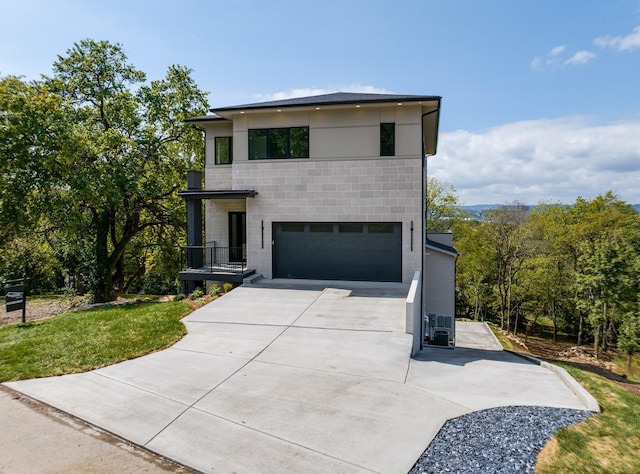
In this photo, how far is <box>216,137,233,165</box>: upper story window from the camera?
1589 centimetres

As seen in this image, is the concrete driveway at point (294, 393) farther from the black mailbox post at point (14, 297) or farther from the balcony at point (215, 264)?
the black mailbox post at point (14, 297)

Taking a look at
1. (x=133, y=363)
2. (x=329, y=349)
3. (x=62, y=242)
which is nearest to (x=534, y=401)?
(x=329, y=349)

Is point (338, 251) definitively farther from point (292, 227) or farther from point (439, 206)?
point (439, 206)

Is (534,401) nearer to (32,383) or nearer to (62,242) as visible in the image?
(32,383)

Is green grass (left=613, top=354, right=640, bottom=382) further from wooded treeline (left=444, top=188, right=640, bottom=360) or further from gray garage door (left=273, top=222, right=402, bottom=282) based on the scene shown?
gray garage door (left=273, top=222, right=402, bottom=282)

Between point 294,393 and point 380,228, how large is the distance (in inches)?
345

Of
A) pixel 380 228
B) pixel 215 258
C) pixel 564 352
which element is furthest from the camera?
pixel 564 352

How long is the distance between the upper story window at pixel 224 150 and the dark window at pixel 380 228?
6.75 metres

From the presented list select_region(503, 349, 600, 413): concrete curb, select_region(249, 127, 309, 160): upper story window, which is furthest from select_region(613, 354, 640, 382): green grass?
select_region(249, 127, 309, 160): upper story window

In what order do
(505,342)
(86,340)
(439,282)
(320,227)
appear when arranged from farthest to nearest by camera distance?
(505,342) < (439,282) < (320,227) < (86,340)

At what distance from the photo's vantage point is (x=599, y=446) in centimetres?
492

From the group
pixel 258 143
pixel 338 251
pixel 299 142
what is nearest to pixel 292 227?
pixel 338 251

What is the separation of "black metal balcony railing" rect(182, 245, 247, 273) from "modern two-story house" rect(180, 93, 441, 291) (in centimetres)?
8

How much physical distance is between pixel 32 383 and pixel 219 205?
10.2 metres
